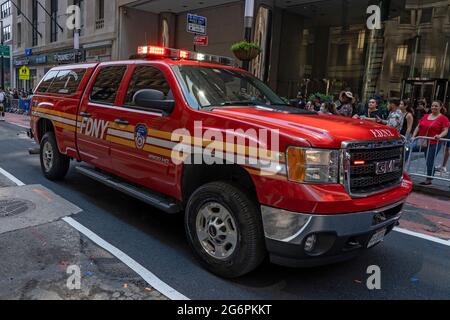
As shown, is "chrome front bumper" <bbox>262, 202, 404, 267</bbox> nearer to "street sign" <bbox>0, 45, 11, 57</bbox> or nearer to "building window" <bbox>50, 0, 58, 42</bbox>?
"building window" <bbox>50, 0, 58, 42</bbox>

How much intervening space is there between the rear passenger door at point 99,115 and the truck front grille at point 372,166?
290cm

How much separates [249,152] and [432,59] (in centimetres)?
1559

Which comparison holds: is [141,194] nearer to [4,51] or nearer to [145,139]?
[145,139]

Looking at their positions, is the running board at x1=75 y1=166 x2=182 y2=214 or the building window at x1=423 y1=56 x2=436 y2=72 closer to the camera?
the running board at x1=75 y1=166 x2=182 y2=214

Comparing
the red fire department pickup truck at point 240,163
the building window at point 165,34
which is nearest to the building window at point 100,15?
the building window at point 165,34

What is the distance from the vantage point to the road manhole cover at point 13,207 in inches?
206

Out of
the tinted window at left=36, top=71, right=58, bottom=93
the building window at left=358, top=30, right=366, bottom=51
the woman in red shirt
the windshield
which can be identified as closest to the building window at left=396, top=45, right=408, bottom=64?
the building window at left=358, top=30, right=366, bottom=51

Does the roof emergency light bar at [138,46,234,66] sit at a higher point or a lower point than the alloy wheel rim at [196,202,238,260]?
higher

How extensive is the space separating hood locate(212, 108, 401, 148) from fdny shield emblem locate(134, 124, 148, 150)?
1014 millimetres

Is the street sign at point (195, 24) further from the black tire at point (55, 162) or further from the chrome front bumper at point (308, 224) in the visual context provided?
the chrome front bumper at point (308, 224)

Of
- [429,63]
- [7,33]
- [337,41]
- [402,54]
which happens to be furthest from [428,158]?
[7,33]

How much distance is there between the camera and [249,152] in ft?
11.0

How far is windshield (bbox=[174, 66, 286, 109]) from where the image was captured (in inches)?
164

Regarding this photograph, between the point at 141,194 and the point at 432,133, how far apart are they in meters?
6.77
